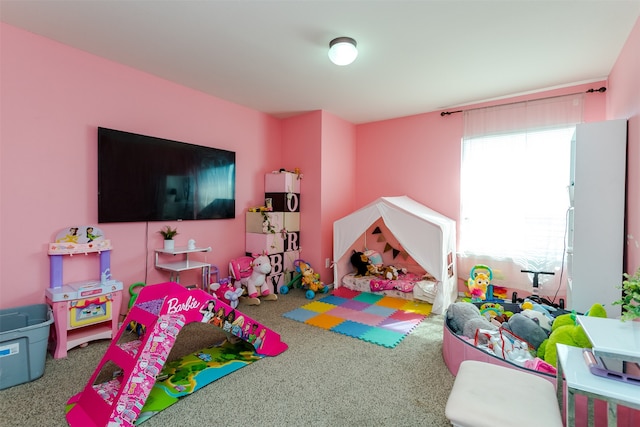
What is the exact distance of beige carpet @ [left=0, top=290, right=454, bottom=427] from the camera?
1794mm

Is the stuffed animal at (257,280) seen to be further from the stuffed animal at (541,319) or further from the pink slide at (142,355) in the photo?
the stuffed animal at (541,319)

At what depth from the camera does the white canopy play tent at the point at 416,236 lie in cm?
351

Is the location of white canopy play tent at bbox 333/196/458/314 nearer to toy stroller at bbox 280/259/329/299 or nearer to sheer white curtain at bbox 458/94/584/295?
toy stroller at bbox 280/259/329/299

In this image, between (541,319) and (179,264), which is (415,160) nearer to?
(541,319)

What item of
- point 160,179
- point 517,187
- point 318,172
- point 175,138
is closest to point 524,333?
point 517,187

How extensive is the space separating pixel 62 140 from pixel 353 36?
8.92ft

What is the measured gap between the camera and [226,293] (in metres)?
3.48

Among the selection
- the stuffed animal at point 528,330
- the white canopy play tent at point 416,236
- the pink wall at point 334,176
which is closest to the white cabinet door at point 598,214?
the stuffed animal at point 528,330

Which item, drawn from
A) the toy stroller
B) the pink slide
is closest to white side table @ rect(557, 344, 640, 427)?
the pink slide

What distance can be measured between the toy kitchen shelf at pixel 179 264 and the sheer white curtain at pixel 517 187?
3.41 meters

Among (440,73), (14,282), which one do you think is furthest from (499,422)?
(14,282)

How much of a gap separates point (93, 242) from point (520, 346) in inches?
146

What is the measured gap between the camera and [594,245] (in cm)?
251

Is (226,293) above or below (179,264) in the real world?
below
